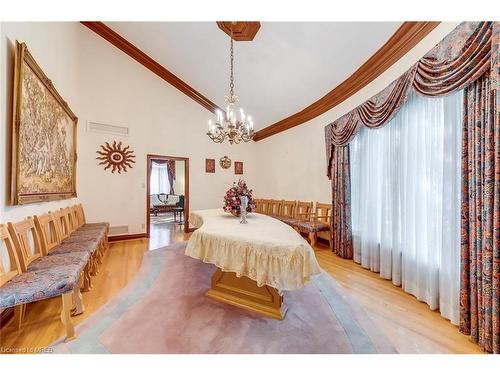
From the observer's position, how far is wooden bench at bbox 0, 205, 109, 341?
5.34 feet

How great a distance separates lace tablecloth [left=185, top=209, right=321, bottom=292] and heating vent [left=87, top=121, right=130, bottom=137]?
4.22 m

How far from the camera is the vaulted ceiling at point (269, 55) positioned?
293 cm

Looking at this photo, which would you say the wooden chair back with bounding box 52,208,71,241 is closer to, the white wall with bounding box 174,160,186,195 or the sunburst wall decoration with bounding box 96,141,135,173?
the sunburst wall decoration with bounding box 96,141,135,173

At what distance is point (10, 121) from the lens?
193 centimetres

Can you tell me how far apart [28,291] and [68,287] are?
0.23 metres

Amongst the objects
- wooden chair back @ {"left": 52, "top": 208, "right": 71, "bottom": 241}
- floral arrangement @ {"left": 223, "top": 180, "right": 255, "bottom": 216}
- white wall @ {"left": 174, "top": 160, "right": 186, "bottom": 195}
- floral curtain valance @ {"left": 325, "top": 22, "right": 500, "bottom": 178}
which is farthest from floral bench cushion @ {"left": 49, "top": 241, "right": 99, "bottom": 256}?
white wall @ {"left": 174, "top": 160, "right": 186, "bottom": 195}

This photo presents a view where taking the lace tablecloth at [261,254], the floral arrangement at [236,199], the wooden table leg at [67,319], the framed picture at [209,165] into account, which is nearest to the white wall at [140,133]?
the framed picture at [209,165]

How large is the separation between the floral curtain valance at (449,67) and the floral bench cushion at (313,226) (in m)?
2.18

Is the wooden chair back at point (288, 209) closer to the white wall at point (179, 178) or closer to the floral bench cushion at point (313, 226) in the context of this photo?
the floral bench cushion at point (313, 226)

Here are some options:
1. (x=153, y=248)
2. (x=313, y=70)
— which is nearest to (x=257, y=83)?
(x=313, y=70)

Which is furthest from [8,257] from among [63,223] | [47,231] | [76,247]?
[63,223]

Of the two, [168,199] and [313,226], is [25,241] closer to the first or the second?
[313,226]
